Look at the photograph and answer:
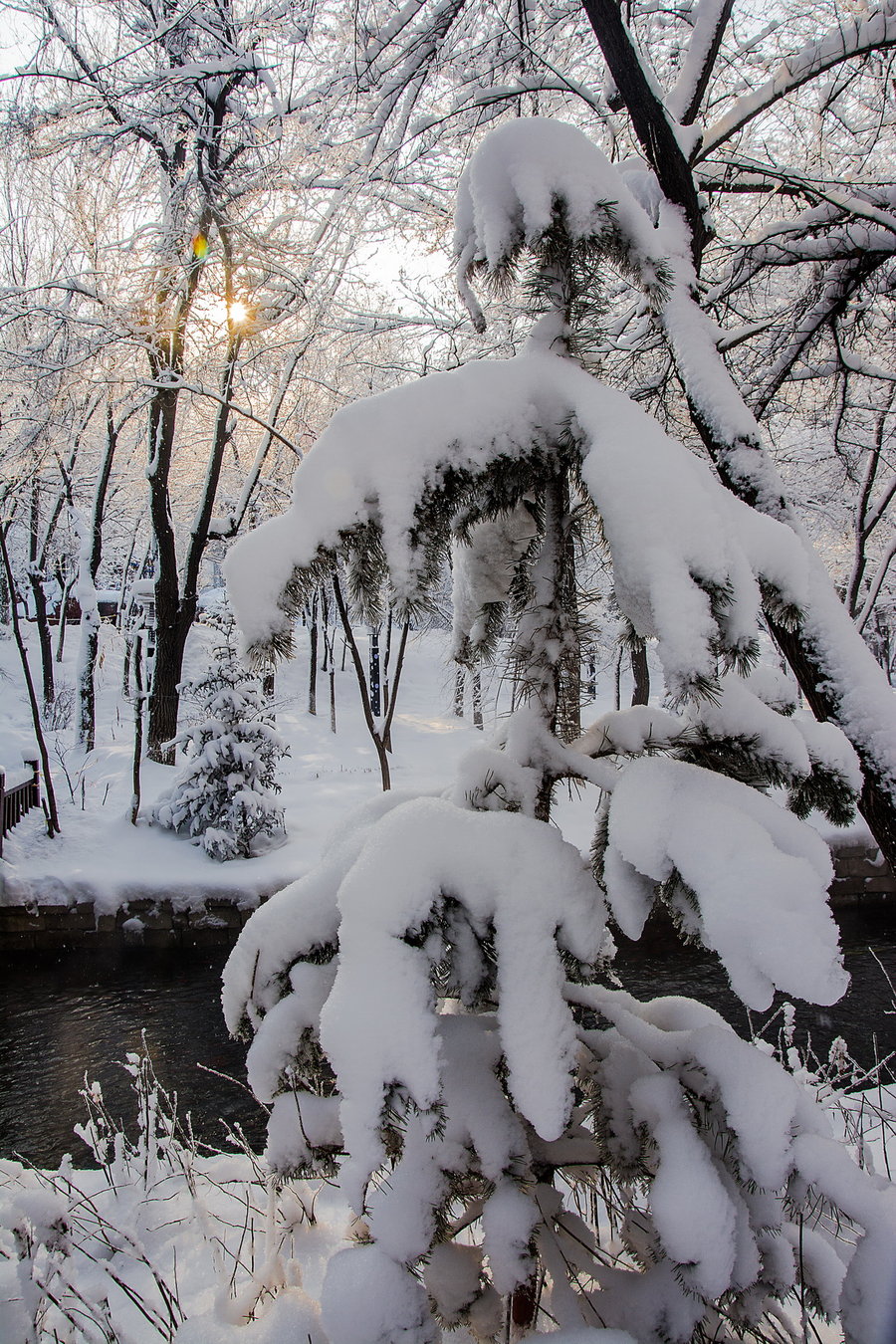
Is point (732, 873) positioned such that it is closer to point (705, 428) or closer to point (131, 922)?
point (705, 428)

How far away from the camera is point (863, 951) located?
26.8ft

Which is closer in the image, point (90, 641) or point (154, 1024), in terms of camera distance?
point (154, 1024)

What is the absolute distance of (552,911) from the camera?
4.14ft

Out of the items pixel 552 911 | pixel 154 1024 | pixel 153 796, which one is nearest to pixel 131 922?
pixel 154 1024

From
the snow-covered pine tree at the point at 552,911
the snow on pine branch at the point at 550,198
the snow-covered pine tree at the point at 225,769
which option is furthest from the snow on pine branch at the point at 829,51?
the snow-covered pine tree at the point at 225,769

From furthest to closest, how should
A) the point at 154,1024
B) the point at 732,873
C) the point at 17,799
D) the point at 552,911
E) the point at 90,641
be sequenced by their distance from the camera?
1. the point at 90,641
2. the point at 17,799
3. the point at 154,1024
4. the point at 552,911
5. the point at 732,873

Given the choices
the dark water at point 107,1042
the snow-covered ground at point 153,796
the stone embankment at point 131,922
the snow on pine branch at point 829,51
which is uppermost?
the snow on pine branch at point 829,51

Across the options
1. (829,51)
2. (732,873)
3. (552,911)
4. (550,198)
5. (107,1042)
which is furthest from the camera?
(107,1042)

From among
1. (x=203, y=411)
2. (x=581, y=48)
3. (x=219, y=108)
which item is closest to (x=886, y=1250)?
(x=581, y=48)

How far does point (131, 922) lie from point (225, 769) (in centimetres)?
215

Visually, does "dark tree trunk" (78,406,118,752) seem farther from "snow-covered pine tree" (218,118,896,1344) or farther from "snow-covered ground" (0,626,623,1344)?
"snow-covered pine tree" (218,118,896,1344)

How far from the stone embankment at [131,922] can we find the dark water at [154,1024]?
167 millimetres

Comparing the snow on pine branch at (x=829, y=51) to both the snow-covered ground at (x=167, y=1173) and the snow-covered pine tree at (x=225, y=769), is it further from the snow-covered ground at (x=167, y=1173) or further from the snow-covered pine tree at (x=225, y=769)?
the snow-covered pine tree at (x=225, y=769)

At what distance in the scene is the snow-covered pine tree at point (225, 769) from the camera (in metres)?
9.05
